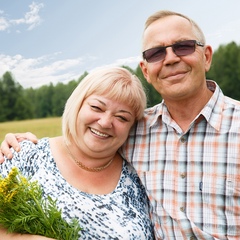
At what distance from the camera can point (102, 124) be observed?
310cm

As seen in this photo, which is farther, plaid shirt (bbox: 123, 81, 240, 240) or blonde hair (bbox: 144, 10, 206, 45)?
blonde hair (bbox: 144, 10, 206, 45)

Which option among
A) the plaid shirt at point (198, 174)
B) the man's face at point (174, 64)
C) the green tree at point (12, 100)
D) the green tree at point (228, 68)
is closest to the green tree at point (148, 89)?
the man's face at point (174, 64)

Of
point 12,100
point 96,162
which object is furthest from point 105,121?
point 12,100

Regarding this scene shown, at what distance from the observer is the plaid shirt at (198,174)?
3031 mm

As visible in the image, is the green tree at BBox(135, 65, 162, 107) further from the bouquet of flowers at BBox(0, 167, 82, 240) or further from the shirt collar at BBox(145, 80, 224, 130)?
the bouquet of flowers at BBox(0, 167, 82, 240)

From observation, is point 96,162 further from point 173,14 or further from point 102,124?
point 173,14

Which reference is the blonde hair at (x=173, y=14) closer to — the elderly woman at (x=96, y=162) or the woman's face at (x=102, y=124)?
the elderly woman at (x=96, y=162)

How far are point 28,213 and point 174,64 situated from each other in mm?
1701

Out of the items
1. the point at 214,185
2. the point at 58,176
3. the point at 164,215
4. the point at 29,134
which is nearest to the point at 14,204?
the point at 58,176

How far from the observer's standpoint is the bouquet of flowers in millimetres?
2594

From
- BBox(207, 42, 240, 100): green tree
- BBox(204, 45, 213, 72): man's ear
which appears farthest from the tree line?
BBox(204, 45, 213, 72): man's ear

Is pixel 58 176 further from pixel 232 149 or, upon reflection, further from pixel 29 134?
pixel 232 149

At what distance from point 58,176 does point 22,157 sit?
35 cm

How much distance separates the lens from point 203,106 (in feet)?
10.9
